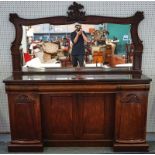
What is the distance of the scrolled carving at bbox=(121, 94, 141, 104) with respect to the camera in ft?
10.7

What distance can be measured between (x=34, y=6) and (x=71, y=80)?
1189 mm

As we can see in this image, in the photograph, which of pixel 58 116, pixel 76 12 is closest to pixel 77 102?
pixel 58 116

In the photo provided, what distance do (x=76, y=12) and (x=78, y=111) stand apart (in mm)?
1322

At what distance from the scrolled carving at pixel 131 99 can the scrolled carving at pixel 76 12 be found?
3.96 feet

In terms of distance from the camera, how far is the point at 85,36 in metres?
3.59

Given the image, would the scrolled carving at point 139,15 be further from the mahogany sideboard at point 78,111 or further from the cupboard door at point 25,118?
the cupboard door at point 25,118

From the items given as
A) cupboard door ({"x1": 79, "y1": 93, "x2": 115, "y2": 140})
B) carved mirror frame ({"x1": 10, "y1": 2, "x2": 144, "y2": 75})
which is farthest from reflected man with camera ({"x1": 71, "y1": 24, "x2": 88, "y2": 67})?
cupboard door ({"x1": 79, "y1": 93, "x2": 115, "y2": 140})

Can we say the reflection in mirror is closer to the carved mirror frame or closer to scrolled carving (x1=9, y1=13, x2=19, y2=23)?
the carved mirror frame

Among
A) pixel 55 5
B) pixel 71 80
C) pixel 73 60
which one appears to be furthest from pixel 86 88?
pixel 55 5

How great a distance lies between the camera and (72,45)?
143 inches

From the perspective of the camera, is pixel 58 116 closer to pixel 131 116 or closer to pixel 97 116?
pixel 97 116

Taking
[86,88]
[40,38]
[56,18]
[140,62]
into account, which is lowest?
[86,88]

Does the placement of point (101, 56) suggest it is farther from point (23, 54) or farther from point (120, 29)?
point (23, 54)

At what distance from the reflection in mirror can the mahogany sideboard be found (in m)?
0.23
